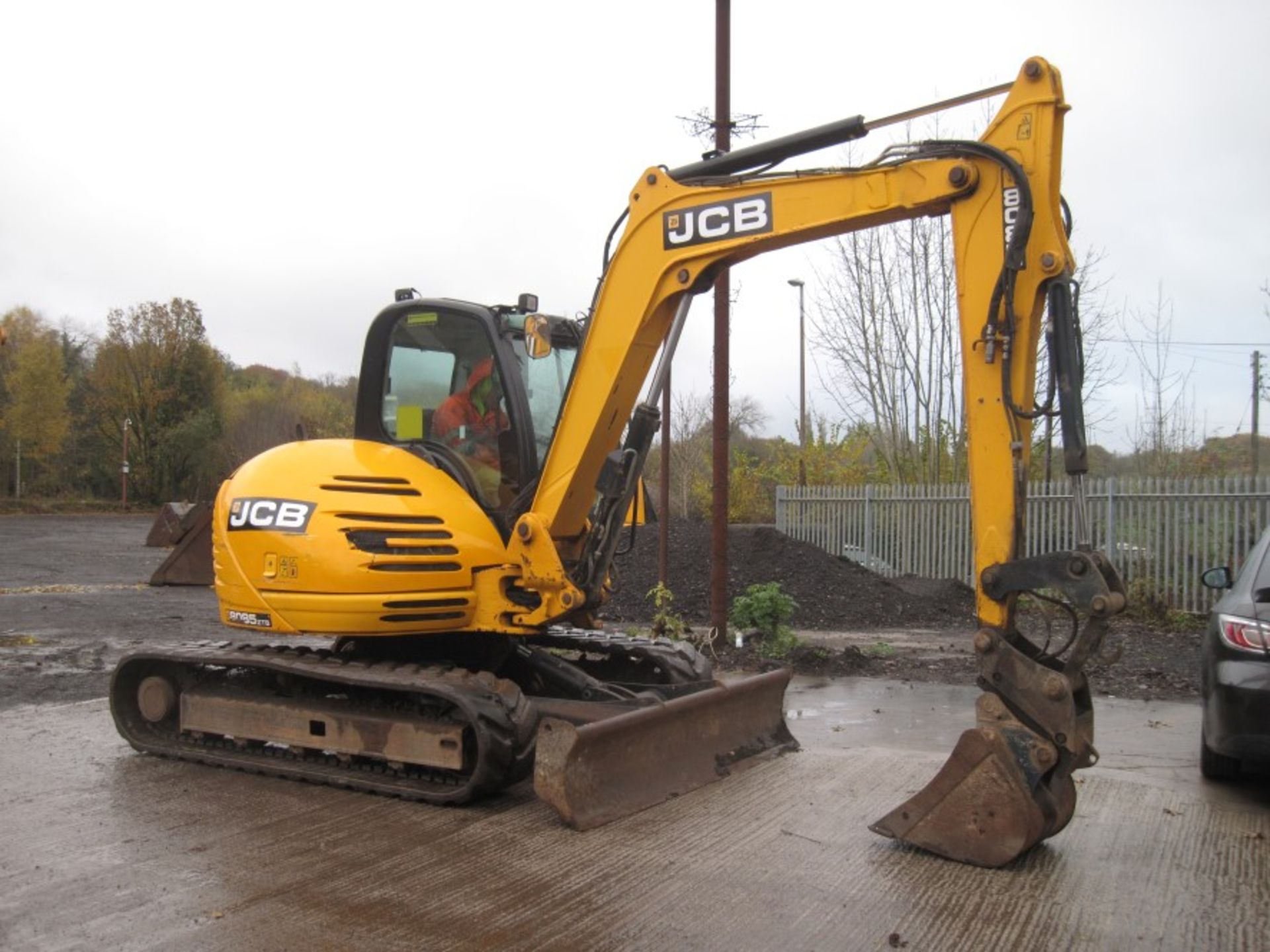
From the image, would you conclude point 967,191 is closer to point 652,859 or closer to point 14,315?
point 652,859

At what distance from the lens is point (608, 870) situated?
15.4 ft

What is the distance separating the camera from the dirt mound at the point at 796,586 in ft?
47.8

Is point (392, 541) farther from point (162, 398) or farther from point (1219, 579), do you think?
point (162, 398)

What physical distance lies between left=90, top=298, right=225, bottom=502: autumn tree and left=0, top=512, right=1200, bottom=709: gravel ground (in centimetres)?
3057

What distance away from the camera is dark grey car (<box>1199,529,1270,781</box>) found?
5289 millimetres

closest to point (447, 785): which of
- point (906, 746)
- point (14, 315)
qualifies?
point (906, 746)

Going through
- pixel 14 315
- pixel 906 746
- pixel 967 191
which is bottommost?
pixel 906 746

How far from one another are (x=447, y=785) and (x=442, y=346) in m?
2.51

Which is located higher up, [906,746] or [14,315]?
[14,315]

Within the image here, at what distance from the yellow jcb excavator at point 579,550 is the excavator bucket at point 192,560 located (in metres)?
11.4

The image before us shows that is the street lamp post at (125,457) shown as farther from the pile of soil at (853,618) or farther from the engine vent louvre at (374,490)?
the engine vent louvre at (374,490)

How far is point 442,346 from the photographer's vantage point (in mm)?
6684

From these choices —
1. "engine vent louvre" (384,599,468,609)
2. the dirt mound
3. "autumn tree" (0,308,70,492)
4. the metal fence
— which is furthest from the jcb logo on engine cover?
"autumn tree" (0,308,70,492)

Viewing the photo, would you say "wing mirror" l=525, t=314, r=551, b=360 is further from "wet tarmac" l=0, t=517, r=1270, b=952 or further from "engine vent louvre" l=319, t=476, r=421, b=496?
"wet tarmac" l=0, t=517, r=1270, b=952
